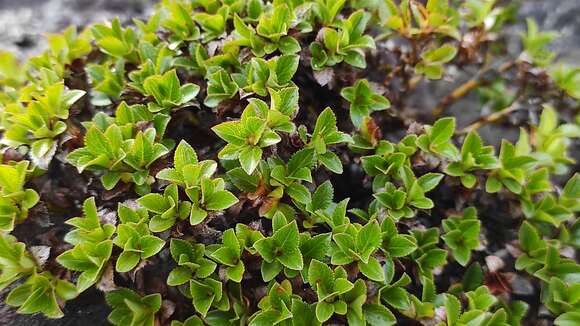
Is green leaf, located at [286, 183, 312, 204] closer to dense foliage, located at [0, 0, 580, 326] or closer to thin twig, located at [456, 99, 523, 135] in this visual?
dense foliage, located at [0, 0, 580, 326]

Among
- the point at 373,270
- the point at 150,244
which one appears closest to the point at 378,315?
the point at 373,270

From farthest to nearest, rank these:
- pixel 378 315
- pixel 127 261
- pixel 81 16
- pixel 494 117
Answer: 1. pixel 81 16
2. pixel 494 117
3. pixel 378 315
4. pixel 127 261

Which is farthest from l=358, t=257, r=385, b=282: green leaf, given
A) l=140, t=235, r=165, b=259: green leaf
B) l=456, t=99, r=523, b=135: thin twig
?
l=456, t=99, r=523, b=135: thin twig

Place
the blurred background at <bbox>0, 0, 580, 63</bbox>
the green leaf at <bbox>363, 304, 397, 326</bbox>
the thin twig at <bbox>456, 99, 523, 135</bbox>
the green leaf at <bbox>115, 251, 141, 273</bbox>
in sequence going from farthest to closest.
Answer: the blurred background at <bbox>0, 0, 580, 63</bbox>
the thin twig at <bbox>456, 99, 523, 135</bbox>
the green leaf at <bbox>363, 304, 397, 326</bbox>
the green leaf at <bbox>115, 251, 141, 273</bbox>

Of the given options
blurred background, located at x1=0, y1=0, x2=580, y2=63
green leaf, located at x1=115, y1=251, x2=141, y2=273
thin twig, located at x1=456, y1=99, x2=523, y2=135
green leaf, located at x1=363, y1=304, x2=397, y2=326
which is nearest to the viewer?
green leaf, located at x1=115, y1=251, x2=141, y2=273

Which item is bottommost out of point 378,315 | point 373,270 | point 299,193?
point 378,315

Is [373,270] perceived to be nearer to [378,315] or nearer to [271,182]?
[378,315]

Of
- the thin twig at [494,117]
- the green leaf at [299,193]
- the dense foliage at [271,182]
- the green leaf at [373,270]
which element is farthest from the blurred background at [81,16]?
the green leaf at [373,270]

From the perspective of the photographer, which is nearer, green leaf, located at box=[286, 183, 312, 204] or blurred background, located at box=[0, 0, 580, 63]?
green leaf, located at box=[286, 183, 312, 204]

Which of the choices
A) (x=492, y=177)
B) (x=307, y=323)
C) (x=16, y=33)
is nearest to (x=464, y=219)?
(x=492, y=177)
